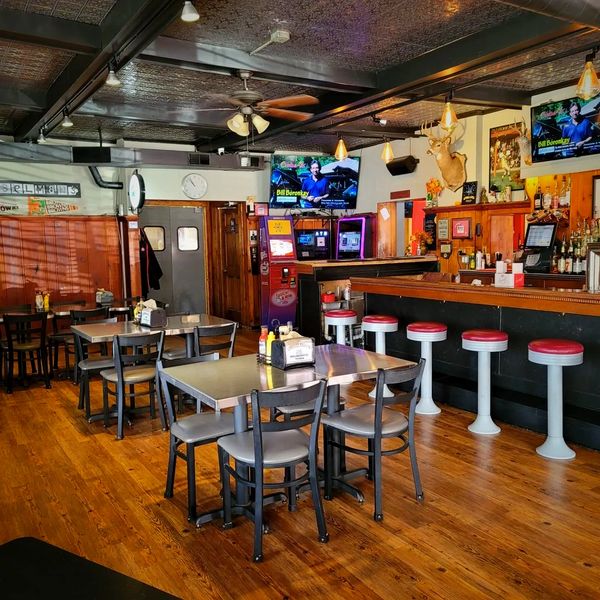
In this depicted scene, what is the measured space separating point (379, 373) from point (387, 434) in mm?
431

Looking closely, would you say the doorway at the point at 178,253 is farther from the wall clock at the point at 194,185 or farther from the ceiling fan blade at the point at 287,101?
the ceiling fan blade at the point at 287,101

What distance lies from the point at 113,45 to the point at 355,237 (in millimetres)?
6906

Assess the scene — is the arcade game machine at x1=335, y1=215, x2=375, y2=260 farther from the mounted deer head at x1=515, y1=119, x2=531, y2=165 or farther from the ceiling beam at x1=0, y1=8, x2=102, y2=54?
the ceiling beam at x1=0, y1=8, x2=102, y2=54

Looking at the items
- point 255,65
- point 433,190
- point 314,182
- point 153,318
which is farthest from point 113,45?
point 314,182

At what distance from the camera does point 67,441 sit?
486cm

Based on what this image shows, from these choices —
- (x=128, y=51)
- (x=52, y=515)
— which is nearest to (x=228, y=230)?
(x=128, y=51)

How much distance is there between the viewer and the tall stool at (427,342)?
5.21 metres

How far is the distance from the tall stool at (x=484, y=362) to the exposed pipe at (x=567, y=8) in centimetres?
240

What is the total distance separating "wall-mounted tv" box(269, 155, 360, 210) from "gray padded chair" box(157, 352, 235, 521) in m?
7.32

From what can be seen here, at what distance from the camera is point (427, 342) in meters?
5.34

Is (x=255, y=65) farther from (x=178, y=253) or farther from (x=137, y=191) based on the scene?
(x=178, y=253)

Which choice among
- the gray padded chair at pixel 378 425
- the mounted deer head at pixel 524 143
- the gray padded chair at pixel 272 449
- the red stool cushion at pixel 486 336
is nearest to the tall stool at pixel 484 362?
the red stool cushion at pixel 486 336

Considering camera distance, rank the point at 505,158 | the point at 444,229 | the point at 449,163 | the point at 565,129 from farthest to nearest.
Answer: the point at 444,229, the point at 449,163, the point at 505,158, the point at 565,129

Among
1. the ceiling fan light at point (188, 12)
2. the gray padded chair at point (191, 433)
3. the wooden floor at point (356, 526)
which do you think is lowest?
the wooden floor at point (356, 526)
